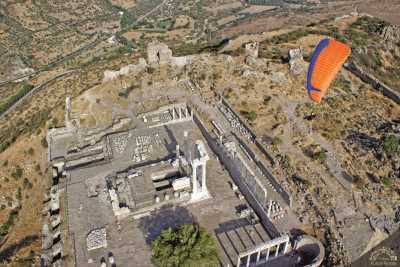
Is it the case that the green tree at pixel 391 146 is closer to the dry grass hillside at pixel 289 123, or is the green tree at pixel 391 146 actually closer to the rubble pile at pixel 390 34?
the dry grass hillside at pixel 289 123

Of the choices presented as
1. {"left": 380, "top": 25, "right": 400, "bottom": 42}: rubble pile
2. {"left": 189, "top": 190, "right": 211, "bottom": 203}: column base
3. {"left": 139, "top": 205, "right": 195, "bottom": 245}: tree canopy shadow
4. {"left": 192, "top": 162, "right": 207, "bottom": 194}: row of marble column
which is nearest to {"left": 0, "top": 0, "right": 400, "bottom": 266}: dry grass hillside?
{"left": 380, "top": 25, "right": 400, "bottom": 42}: rubble pile

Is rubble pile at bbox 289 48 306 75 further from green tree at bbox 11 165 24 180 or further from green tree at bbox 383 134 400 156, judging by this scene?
green tree at bbox 11 165 24 180

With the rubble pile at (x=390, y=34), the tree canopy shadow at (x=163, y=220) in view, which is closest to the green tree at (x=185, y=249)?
the tree canopy shadow at (x=163, y=220)

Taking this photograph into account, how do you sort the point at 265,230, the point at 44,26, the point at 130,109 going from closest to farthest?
the point at 265,230 < the point at 130,109 < the point at 44,26

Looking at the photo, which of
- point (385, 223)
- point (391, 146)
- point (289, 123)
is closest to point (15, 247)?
point (289, 123)

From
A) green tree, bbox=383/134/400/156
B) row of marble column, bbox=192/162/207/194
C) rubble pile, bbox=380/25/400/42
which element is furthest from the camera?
rubble pile, bbox=380/25/400/42

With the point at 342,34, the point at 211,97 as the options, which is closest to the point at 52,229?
the point at 211,97

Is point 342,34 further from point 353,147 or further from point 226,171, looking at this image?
point 226,171

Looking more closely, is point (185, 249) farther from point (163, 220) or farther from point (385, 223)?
point (385, 223)
